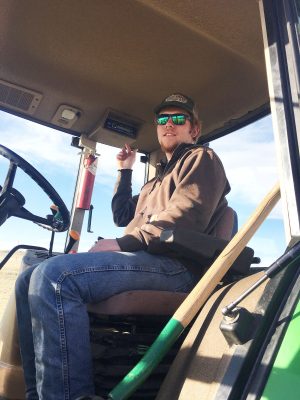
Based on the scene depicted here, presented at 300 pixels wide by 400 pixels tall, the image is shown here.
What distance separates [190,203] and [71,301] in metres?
0.58

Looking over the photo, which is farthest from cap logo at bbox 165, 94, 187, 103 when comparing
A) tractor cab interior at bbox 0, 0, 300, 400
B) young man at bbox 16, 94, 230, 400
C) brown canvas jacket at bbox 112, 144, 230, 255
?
brown canvas jacket at bbox 112, 144, 230, 255

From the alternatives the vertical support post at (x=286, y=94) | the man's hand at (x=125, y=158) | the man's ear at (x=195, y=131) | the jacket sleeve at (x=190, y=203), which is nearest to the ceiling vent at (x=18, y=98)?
the man's hand at (x=125, y=158)

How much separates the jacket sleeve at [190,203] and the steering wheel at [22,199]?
52cm

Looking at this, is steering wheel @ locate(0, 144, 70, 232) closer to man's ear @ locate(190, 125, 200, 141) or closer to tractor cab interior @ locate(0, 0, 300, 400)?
tractor cab interior @ locate(0, 0, 300, 400)

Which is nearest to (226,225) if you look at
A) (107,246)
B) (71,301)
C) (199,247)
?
(199,247)

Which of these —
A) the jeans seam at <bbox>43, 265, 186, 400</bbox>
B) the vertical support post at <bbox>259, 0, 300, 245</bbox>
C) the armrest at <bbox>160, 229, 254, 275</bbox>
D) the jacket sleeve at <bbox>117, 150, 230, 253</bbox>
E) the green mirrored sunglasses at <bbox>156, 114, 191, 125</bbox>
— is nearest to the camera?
the vertical support post at <bbox>259, 0, 300, 245</bbox>

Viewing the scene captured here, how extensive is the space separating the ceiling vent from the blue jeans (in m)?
1.27

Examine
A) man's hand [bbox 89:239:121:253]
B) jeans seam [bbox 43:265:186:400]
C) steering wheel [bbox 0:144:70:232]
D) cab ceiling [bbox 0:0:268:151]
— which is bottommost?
jeans seam [bbox 43:265:186:400]

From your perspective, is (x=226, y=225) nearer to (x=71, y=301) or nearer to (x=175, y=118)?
(x=175, y=118)

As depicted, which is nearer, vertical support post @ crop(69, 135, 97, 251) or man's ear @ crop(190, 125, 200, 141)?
man's ear @ crop(190, 125, 200, 141)

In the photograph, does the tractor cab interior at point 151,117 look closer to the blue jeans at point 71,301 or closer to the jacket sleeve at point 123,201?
the blue jeans at point 71,301

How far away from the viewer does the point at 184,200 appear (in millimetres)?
1642

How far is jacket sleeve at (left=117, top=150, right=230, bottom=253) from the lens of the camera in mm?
1594

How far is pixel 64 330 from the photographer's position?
131cm
